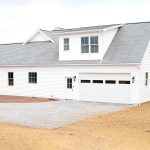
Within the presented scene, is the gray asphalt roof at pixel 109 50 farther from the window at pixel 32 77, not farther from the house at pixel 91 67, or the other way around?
the window at pixel 32 77

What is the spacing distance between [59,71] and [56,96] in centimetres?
222

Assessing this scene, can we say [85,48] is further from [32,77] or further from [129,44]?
[32,77]

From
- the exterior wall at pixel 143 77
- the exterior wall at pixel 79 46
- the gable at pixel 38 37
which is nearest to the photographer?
the exterior wall at pixel 143 77

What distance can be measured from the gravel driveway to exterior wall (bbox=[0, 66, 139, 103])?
2.57 metres

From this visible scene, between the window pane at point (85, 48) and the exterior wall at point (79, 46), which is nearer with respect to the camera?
the exterior wall at point (79, 46)

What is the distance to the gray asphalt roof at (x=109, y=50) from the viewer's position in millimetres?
28766

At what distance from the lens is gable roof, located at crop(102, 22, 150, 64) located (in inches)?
1113

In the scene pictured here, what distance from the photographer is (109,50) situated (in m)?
30.3

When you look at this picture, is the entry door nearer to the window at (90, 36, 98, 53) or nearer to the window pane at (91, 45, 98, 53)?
the window pane at (91, 45, 98, 53)

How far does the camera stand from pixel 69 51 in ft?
102

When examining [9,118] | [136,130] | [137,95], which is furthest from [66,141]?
[137,95]

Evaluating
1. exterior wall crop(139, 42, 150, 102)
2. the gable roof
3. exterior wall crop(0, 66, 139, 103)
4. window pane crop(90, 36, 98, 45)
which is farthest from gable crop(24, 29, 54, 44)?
exterior wall crop(139, 42, 150, 102)

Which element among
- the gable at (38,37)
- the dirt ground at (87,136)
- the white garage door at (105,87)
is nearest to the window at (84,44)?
the white garage door at (105,87)

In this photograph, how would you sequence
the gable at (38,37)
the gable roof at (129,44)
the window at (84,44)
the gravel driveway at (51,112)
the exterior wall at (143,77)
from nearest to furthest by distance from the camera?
the gravel driveway at (51,112), the exterior wall at (143,77), the gable roof at (129,44), the window at (84,44), the gable at (38,37)
